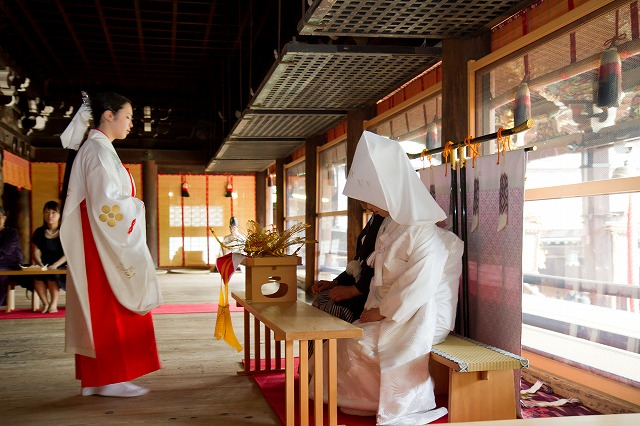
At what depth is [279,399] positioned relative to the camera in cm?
364

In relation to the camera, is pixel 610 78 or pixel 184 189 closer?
pixel 610 78

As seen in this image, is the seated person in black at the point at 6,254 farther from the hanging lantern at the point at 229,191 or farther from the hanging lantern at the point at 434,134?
the hanging lantern at the point at 229,191

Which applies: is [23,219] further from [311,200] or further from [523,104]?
[523,104]

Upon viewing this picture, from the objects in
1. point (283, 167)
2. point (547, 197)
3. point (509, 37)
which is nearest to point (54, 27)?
point (283, 167)

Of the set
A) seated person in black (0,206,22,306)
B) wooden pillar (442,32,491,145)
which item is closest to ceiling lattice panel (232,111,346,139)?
wooden pillar (442,32,491,145)

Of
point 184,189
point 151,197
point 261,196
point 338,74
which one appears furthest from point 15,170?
point 338,74

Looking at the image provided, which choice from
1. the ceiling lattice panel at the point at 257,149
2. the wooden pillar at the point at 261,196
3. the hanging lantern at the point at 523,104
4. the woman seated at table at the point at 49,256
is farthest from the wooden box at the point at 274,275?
the wooden pillar at the point at 261,196

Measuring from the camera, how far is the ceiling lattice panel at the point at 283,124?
6543 millimetres

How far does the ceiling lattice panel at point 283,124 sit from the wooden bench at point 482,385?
3925 millimetres

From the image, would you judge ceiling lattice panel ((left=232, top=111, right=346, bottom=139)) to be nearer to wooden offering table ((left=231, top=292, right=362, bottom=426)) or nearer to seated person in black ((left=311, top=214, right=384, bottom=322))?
seated person in black ((left=311, top=214, right=384, bottom=322))

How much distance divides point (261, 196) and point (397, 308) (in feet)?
42.0

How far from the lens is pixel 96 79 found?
11188mm

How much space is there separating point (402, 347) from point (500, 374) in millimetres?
492

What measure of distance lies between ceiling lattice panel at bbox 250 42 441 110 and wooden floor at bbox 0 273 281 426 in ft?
7.14
